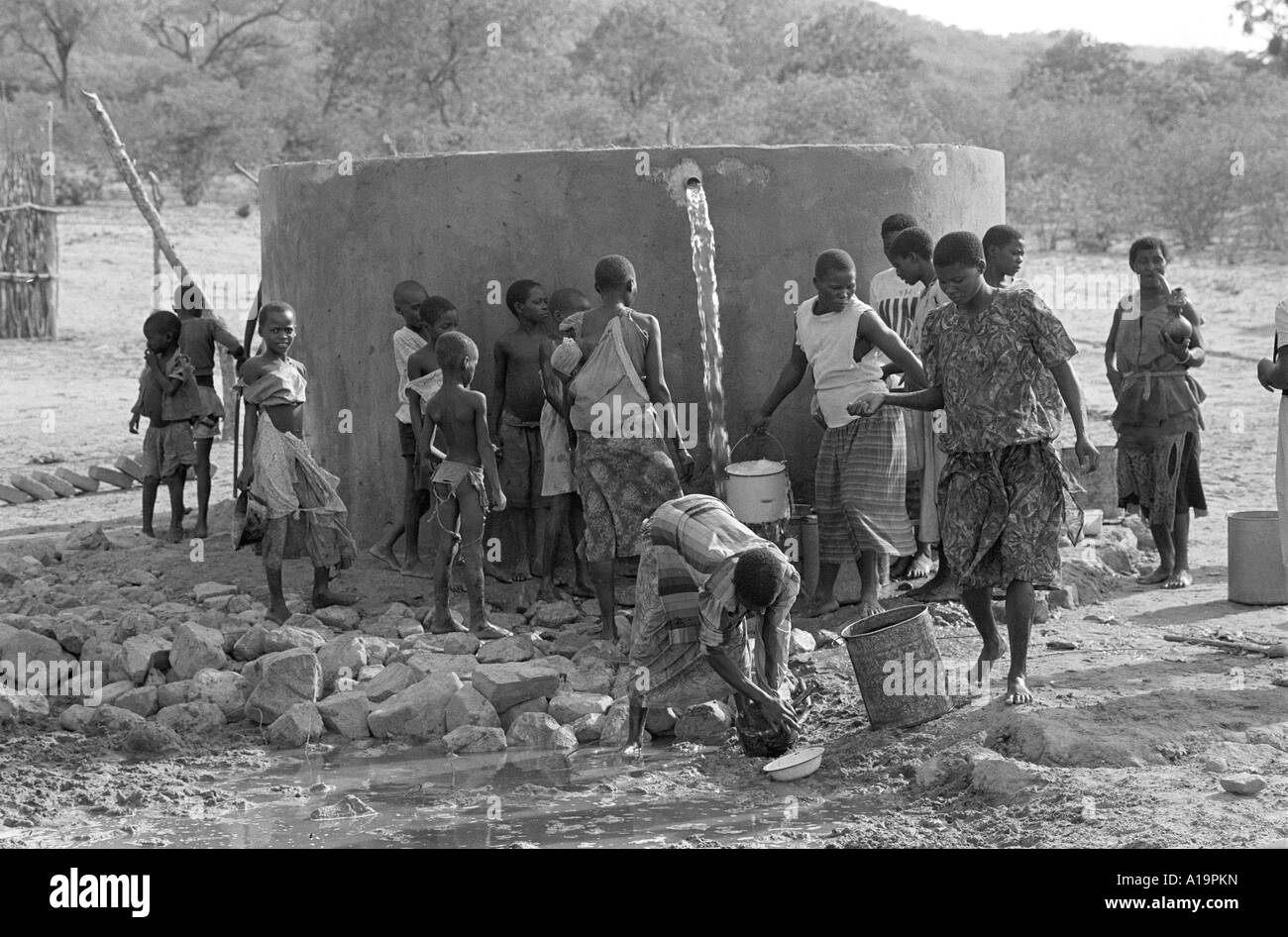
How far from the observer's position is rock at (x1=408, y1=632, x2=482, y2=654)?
6273 millimetres

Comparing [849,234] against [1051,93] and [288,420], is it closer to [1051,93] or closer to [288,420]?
[288,420]

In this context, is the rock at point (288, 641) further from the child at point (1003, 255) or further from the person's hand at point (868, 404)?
the child at point (1003, 255)

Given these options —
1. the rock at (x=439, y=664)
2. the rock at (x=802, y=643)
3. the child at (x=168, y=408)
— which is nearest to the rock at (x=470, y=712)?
the rock at (x=439, y=664)

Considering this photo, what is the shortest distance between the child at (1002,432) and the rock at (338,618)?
252 cm

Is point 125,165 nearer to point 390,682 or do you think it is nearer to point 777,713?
point 390,682

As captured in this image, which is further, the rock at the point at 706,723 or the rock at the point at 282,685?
the rock at the point at 282,685

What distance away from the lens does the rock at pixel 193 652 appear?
6.04 m

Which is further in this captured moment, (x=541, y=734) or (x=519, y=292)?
(x=519, y=292)

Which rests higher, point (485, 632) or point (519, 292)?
point (519, 292)

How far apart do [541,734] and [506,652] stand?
74cm

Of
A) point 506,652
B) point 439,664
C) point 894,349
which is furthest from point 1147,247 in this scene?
point 439,664

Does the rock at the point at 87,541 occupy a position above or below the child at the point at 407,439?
below

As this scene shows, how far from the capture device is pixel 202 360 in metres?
7.98
